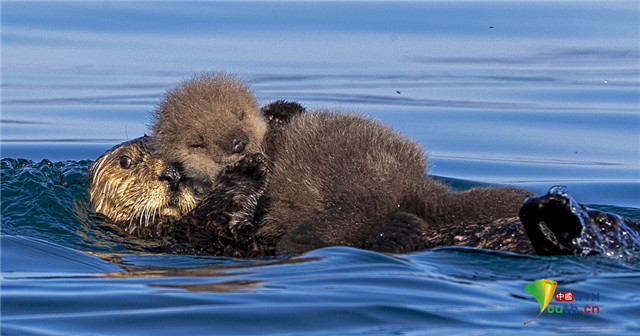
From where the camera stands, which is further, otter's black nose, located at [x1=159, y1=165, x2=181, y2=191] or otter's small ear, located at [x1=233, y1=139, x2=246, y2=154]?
otter's black nose, located at [x1=159, y1=165, x2=181, y2=191]

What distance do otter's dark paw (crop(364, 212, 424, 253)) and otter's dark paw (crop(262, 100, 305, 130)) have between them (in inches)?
48.9

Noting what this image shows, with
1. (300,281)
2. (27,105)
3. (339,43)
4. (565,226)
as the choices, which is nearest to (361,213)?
(300,281)

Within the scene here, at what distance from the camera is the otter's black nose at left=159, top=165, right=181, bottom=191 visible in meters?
5.17

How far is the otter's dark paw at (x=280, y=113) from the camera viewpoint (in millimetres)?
5297

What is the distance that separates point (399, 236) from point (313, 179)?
61 centimetres

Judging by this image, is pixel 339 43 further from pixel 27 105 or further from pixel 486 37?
pixel 27 105

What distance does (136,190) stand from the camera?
5.42 meters

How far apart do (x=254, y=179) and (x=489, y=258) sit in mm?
1376

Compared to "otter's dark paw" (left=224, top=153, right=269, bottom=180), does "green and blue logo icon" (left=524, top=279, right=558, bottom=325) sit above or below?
below

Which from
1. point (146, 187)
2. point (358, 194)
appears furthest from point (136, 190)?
point (358, 194)

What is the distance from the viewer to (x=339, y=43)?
13.9 metres

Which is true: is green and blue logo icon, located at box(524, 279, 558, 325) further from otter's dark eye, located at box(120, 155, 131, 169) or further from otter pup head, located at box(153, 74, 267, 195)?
otter's dark eye, located at box(120, 155, 131, 169)

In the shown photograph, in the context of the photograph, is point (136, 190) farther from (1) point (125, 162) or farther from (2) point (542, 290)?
(2) point (542, 290)

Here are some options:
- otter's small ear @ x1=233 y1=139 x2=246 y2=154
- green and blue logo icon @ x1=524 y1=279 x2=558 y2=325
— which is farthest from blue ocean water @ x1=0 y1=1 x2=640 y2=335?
otter's small ear @ x1=233 y1=139 x2=246 y2=154
